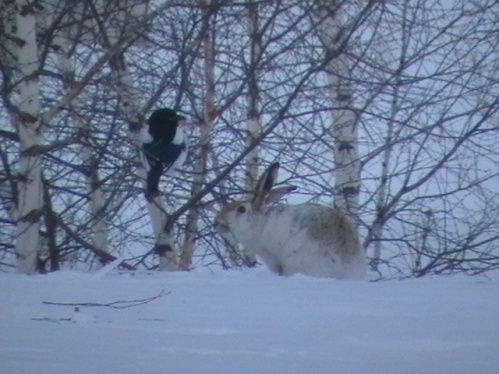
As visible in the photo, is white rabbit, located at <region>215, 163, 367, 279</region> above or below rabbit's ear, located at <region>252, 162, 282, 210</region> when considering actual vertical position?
below

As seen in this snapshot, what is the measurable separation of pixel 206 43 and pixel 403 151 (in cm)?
293

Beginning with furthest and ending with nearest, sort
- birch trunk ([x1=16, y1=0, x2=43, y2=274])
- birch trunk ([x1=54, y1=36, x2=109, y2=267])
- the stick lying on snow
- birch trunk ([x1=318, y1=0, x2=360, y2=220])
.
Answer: birch trunk ([x1=318, y1=0, x2=360, y2=220]) < birch trunk ([x1=54, y1=36, x2=109, y2=267]) < birch trunk ([x1=16, y1=0, x2=43, y2=274]) < the stick lying on snow

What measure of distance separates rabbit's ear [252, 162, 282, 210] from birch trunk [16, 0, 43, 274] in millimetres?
1906

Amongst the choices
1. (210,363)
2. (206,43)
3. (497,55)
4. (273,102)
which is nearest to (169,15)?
(206,43)

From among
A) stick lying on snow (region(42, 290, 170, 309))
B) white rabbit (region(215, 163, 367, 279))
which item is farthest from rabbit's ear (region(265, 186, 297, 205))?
stick lying on snow (region(42, 290, 170, 309))

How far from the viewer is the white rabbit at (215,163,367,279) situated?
7.30m

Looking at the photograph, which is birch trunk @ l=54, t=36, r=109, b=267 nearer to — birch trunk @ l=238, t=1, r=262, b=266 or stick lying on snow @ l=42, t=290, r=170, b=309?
birch trunk @ l=238, t=1, r=262, b=266

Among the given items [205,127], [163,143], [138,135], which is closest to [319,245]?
[163,143]

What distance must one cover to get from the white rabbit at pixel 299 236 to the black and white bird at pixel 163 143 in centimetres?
112

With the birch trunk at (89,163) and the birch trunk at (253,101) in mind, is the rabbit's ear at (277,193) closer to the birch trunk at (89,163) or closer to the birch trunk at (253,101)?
the birch trunk at (253,101)

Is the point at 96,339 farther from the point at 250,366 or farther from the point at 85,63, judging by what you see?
the point at 85,63

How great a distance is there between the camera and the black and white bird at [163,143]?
6.84m

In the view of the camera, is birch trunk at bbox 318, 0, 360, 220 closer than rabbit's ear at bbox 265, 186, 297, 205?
No

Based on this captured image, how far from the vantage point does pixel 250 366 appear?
2949mm
